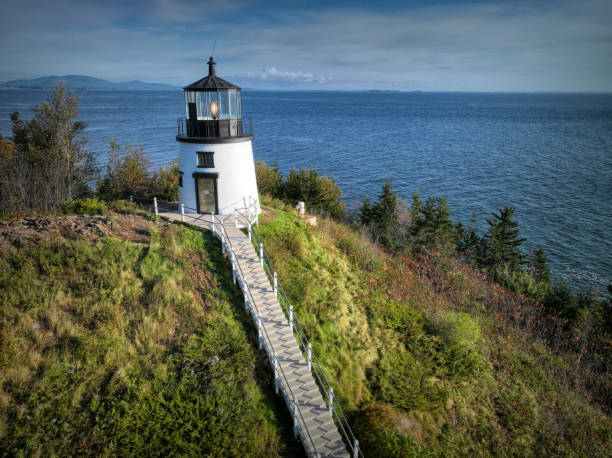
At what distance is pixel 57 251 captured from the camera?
48.8ft

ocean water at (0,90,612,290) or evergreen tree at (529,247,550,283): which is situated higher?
ocean water at (0,90,612,290)

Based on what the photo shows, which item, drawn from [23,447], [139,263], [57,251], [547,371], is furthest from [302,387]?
[547,371]

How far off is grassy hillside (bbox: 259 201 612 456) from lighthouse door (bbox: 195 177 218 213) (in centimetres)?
358

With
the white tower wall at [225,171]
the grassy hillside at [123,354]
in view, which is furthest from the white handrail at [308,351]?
Answer: the white tower wall at [225,171]

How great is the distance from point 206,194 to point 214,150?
107 inches

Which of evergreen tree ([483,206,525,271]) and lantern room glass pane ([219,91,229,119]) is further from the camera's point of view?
evergreen tree ([483,206,525,271])

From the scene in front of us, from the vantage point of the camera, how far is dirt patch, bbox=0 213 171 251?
15188 millimetres

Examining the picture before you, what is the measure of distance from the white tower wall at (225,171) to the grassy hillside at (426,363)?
2625 millimetres

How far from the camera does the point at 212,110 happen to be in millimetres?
19641

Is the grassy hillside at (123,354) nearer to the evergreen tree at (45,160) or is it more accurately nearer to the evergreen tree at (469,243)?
the evergreen tree at (45,160)

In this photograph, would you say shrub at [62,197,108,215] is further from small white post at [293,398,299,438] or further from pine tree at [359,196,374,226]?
pine tree at [359,196,374,226]

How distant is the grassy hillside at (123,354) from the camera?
9.74 m

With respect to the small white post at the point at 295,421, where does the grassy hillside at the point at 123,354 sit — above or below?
above

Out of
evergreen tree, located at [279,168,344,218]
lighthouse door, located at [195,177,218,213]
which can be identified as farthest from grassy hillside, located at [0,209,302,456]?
evergreen tree, located at [279,168,344,218]
